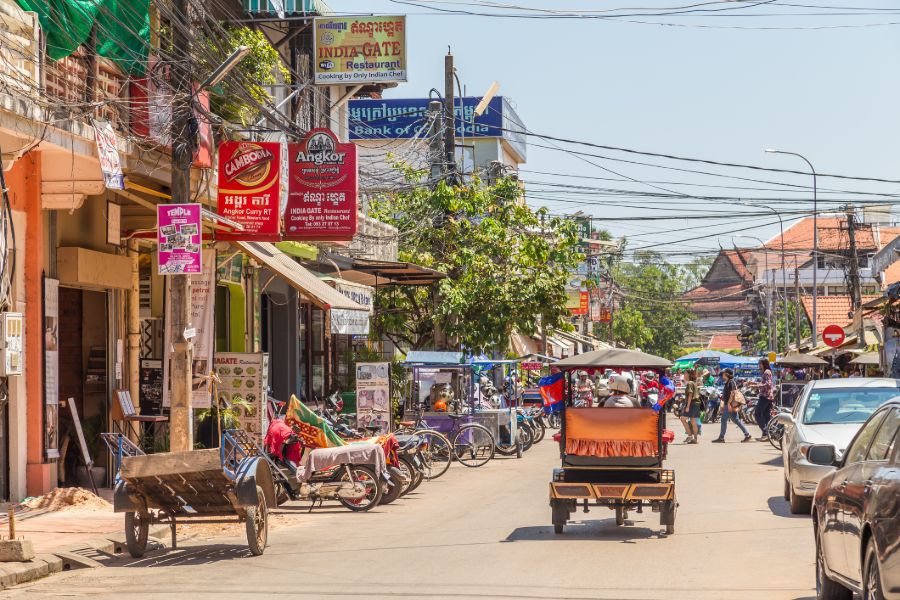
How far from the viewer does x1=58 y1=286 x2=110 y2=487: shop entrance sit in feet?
60.0

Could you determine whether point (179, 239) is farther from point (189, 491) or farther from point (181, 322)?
point (189, 491)

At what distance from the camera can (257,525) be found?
1177cm

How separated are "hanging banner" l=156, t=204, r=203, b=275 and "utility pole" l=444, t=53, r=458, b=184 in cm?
1491

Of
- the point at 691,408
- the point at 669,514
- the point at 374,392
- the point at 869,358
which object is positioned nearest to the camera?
the point at 669,514

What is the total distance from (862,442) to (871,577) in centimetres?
166

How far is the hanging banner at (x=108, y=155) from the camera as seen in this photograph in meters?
14.1

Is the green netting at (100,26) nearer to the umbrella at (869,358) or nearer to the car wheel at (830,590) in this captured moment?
the car wheel at (830,590)

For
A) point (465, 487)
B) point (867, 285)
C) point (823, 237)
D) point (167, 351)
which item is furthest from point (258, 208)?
point (823, 237)

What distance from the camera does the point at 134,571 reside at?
11.1 m

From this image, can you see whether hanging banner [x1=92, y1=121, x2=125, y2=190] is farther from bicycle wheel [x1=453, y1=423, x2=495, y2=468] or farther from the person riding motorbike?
bicycle wheel [x1=453, y1=423, x2=495, y2=468]

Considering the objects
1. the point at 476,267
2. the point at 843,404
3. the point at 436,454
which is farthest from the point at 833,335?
the point at 843,404

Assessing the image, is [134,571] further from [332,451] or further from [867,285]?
[867,285]

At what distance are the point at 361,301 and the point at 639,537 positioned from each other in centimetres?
1305

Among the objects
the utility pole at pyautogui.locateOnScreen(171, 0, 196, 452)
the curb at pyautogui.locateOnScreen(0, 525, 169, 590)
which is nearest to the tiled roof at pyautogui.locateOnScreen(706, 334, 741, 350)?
the utility pole at pyautogui.locateOnScreen(171, 0, 196, 452)
